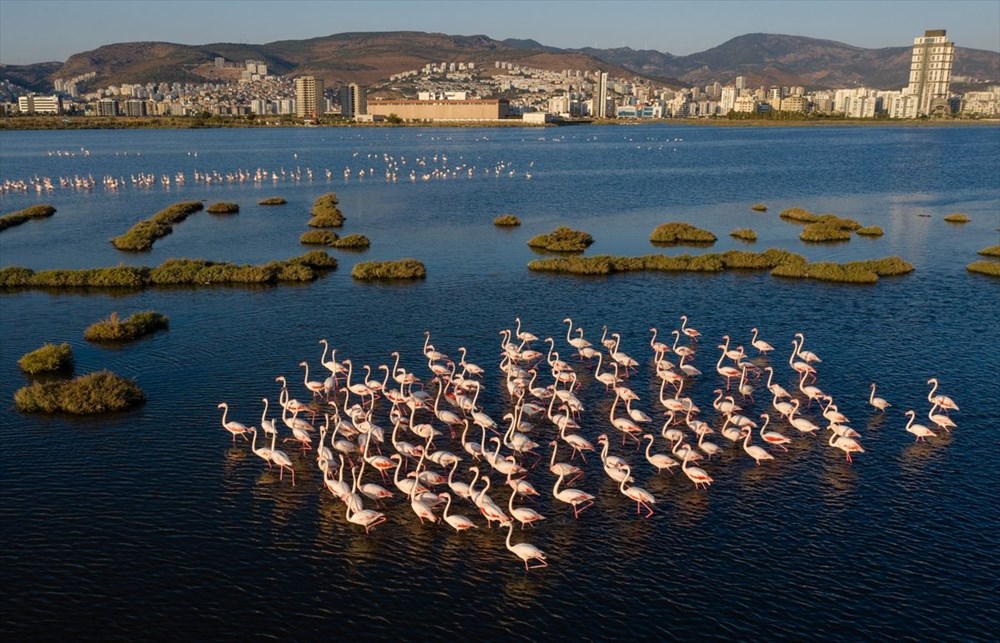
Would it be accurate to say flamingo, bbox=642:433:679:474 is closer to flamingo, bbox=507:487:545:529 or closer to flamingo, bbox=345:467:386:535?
flamingo, bbox=507:487:545:529

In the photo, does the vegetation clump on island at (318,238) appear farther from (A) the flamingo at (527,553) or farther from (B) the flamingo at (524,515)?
(A) the flamingo at (527,553)

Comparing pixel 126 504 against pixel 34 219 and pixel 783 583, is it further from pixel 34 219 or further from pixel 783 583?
pixel 34 219

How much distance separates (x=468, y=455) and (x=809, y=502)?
11423mm

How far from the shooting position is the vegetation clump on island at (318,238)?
71188 millimetres

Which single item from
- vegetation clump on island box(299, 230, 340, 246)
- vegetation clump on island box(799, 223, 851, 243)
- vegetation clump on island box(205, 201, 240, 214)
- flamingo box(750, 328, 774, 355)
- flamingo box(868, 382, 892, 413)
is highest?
vegetation clump on island box(799, 223, 851, 243)

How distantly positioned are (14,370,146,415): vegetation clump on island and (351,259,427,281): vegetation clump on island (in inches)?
984

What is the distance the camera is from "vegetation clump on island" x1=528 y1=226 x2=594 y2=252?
68.0 meters

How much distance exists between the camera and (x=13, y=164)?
15312 centimetres

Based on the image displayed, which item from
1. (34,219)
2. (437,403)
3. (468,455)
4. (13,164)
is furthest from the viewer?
(13,164)

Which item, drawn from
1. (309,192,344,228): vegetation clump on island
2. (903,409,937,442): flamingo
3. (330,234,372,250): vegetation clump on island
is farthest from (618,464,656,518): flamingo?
(309,192,344,228): vegetation clump on island

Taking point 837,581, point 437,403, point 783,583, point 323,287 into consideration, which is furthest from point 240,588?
point 323,287

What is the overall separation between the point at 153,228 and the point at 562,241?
125 ft

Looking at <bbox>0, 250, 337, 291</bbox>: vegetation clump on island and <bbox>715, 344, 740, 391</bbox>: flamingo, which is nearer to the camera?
<bbox>715, 344, 740, 391</bbox>: flamingo

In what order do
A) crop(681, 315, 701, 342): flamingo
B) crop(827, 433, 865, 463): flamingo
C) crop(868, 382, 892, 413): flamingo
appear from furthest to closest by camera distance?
1. crop(681, 315, 701, 342): flamingo
2. crop(868, 382, 892, 413): flamingo
3. crop(827, 433, 865, 463): flamingo
